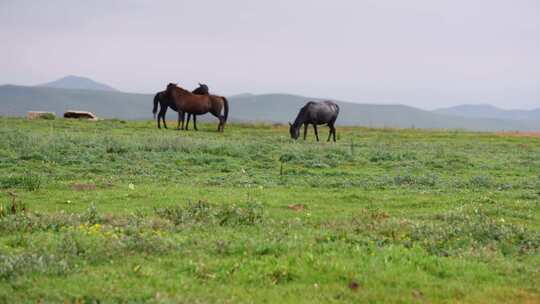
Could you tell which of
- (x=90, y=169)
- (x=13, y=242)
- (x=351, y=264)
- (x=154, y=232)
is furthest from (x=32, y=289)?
(x=90, y=169)

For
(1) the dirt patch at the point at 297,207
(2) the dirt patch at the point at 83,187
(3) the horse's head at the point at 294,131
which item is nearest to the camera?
(1) the dirt patch at the point at 297,207

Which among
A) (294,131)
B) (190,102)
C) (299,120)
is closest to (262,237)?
(294,131)

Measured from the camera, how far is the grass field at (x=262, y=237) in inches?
319

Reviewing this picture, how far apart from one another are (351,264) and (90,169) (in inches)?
482

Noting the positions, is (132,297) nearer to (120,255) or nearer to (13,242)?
(120,255)

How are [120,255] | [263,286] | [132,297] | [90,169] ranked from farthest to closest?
[90,169] → [120,255] → [263,286] → [132,297]

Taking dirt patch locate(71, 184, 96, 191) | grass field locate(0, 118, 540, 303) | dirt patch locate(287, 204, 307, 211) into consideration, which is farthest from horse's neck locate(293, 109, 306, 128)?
dirt patch locate(287, 204, 307, 211)

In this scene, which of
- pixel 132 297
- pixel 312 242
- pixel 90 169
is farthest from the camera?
pixel 90 169

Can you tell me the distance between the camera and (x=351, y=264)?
8992 mm

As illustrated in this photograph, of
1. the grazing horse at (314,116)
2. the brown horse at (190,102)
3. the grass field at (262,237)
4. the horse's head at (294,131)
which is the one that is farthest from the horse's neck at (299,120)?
the grass field at (262,237)

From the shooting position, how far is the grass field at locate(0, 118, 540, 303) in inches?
319

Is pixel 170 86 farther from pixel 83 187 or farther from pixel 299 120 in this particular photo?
pixel 83 187

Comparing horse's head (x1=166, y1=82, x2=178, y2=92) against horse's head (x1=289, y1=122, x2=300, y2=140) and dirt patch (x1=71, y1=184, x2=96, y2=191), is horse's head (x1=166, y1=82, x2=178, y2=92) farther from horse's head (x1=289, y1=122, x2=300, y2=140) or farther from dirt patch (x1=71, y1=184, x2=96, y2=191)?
dirt patch (x1=71, y1=184, x2=96, y2=191)

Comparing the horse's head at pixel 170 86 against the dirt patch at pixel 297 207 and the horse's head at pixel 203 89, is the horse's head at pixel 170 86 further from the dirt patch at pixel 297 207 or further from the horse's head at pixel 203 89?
the dirt patch at pixel 297 207
